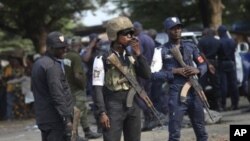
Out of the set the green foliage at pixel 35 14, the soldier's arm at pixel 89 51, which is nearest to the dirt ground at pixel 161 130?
the soldier's arm at pixel 89 51

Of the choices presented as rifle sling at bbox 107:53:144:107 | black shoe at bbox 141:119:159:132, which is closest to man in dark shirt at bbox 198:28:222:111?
black shoe at bbox 141:119:159:132

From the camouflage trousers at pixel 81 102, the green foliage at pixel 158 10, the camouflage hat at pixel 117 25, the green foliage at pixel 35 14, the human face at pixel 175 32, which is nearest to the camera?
the camouflage hat at pixel 117 25

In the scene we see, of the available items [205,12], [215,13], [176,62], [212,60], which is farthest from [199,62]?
[205,12]

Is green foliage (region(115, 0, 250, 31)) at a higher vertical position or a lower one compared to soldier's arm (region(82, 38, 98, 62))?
higher

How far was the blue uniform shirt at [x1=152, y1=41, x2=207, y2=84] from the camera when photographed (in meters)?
7.79

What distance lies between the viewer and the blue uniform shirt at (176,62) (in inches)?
307

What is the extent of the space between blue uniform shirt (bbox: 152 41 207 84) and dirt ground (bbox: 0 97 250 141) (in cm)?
207

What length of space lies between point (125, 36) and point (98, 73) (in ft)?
1.68

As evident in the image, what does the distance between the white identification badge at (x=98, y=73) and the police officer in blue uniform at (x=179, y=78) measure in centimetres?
115

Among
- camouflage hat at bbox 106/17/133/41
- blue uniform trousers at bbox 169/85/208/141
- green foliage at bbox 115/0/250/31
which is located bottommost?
blue uniform trousers at bbox 169/85/208/141

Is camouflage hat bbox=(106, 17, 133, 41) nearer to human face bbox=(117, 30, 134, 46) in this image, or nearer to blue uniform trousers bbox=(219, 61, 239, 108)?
human face bbox=(117, 30, 134, 46)

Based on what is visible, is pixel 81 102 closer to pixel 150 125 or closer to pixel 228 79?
pixel 150 125

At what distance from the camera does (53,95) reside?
6781 millimetres

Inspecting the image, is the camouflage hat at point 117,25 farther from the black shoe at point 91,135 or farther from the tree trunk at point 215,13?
the tree trunk at point 215,13
